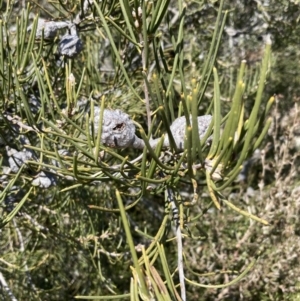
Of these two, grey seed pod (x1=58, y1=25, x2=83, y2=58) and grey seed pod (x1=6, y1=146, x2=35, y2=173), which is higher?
grey seed pod (x1=58, y1=25, x2=83, y2=58)

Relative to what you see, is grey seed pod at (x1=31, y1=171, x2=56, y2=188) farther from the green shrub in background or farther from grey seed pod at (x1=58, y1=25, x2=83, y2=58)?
grey seed pod at (x1=58, y1=25, x2=83, y2=58)

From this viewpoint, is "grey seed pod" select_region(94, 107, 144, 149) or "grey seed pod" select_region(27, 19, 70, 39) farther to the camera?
"grey seed pod" select_region(27, 19, 70, 39)

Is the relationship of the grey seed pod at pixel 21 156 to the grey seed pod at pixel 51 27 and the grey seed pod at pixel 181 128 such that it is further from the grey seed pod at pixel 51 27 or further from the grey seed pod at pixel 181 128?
the grey seed pod at pixel 181 128

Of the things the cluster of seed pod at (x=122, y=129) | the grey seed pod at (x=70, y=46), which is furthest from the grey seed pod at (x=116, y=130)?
the grey seed pod at (x=70, y=46)

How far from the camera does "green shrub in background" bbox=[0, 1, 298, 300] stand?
0.38m

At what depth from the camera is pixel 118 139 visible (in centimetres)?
45

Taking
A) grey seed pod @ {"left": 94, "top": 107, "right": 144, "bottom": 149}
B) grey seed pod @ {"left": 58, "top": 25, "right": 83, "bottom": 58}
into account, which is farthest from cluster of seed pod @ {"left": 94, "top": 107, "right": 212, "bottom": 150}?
grey seed pod @ {"left": 58, "top": 25, "right": 83, "bottom": 58}

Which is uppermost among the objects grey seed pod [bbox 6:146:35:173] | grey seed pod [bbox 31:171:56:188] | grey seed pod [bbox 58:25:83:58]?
grey seed pod [bbox 58:25:83:58]

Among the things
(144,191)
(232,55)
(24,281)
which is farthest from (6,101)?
(232,55)

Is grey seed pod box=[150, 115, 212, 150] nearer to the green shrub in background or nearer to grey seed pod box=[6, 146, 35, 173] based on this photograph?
the green shrub in background

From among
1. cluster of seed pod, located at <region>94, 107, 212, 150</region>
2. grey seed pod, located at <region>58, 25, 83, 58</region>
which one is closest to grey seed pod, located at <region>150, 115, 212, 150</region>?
cluster of seed pod, located at <region>94, 107, 212, 150</region>

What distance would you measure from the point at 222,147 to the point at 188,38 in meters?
1.18

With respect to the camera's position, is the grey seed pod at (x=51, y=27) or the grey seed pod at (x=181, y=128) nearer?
the grey seed pod at (x=181, y=128)

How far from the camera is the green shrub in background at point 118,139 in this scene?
0.38 meters
